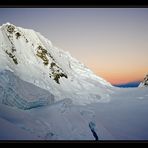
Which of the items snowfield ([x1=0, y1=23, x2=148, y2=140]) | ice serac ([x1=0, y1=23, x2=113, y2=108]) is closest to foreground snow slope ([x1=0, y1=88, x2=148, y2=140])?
snowfield ([x1=0, y1=23, x2=148, y2=140])

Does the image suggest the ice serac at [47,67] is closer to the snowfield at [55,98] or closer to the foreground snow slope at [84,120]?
the snowfield at [55,98]

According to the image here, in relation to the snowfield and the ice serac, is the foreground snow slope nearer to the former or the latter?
the snowfield

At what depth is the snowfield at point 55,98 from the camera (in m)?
3.76

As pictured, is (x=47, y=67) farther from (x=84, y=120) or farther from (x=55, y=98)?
(x=84, y=120)

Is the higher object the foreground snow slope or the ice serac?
the ice serac

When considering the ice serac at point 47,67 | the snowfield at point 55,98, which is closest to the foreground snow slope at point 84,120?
the snowfield at point 55,98

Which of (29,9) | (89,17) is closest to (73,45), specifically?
(89,17)

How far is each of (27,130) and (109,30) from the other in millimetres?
1250

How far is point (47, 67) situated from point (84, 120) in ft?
2.06

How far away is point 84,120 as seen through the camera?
381 centimetres

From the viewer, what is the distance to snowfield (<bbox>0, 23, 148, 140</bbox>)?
3.76 metres

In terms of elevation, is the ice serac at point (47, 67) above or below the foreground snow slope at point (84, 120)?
above

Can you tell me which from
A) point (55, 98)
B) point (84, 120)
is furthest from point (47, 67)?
point (84, 120)

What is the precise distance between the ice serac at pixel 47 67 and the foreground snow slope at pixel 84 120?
122 millimetres
